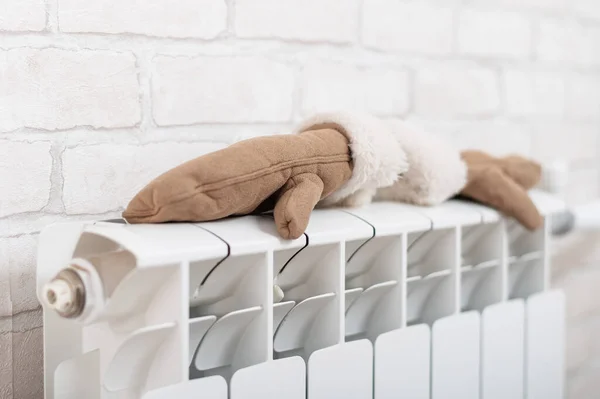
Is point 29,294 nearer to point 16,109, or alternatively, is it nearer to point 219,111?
point 16,109

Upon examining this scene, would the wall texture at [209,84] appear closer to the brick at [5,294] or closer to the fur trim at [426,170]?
the brick at [5,294]

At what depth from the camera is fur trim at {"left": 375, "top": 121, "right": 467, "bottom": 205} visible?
858 millimetres

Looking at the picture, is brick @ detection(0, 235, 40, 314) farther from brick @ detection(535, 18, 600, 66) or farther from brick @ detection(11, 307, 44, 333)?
brick @ detection(535, 18, 600, 66)

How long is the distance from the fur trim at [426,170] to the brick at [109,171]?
288 mm

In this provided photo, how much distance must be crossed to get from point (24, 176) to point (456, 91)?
0.75 metres

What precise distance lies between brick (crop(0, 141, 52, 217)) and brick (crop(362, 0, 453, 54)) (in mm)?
523

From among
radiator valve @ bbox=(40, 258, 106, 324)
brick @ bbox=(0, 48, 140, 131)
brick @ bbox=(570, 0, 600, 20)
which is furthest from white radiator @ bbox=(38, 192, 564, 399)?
brick @ bbox=(570, 0, 600, 20)

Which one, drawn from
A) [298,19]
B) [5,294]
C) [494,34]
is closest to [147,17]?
[298,19]

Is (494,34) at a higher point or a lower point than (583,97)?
higher

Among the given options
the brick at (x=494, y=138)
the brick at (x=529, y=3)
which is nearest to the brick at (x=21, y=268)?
the brick at (x=494, y=138)

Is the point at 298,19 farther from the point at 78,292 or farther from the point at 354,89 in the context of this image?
the point at 78,292

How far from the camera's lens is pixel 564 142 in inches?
54.9

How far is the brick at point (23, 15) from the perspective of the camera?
0.69 metres

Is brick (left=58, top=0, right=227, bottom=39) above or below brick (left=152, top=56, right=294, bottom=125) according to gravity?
above
